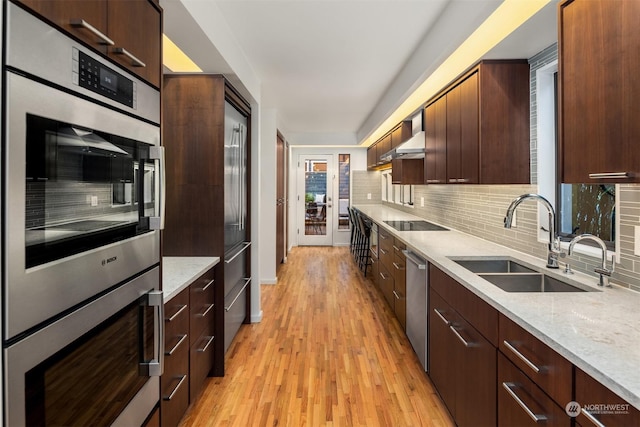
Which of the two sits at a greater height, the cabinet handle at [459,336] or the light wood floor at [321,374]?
the cabinet handle at [459,336]

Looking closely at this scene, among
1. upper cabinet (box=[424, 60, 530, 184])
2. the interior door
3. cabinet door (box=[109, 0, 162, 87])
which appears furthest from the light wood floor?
the interior door

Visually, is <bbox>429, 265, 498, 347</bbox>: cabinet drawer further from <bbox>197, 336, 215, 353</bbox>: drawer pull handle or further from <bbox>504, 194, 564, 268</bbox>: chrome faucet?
<bbox>197, 336, 215, 353</bbox>: drawer pull handle

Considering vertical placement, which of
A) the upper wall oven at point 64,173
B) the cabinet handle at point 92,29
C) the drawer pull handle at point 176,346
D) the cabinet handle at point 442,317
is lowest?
the drawer pull handle at point 176,346

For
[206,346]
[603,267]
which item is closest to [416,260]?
[603,267]

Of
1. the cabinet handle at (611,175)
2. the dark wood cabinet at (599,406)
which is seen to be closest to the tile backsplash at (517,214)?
the cabinet handle at (611,175)

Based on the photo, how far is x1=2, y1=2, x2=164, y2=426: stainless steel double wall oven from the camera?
2.68ft

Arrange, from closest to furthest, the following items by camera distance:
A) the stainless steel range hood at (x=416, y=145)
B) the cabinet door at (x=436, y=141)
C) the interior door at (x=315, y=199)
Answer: the cabinet door at (x=436, y=141) → the stainless steel range hood at (x=416, y=145) → the interior door at (x=315, y=199)

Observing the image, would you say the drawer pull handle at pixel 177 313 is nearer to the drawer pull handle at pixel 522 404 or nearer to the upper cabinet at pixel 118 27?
the upper cabinet at pixel 118 27

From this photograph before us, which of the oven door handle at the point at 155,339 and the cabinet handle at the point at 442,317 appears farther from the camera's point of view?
the cabinet handle at the point at 442,317

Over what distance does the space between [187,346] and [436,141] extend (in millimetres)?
2605

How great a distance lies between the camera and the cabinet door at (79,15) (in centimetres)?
89

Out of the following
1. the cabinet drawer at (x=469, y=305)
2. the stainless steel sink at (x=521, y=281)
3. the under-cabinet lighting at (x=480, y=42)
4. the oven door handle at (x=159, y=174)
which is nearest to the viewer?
the oven door handle at (x=159, y=174)

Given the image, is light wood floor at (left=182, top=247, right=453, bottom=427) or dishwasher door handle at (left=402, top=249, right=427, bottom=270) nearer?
light wood floor at (left=182, top=247, right=453, bottom=427)

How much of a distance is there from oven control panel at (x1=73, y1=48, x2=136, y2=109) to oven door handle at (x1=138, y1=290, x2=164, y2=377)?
0.74 meters
